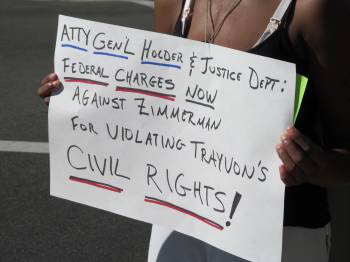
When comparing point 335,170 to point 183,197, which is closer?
point 335,170

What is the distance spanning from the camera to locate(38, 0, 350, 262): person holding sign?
1.71 m

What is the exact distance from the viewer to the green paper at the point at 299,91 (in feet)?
5.75

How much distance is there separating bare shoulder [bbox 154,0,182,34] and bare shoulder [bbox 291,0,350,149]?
0.48 meters

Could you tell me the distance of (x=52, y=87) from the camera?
2127 millimetres

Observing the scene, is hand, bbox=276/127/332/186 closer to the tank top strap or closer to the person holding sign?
the person holding sign

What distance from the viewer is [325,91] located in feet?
5.90

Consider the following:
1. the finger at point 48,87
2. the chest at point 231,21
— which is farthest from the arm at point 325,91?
the finger at point 48,87

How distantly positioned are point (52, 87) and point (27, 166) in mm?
3156

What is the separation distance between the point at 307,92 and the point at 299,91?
0.07 meters

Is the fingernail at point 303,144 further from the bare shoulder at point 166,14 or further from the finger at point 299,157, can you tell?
the bare shoulder at point 166,14

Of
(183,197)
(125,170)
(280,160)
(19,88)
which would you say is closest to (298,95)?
(280,160)

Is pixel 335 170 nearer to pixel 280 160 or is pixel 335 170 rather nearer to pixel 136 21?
pixel 280 160

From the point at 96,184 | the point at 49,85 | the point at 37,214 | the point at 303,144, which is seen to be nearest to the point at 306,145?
the point at 303,144

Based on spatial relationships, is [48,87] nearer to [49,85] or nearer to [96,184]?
[49,85]
